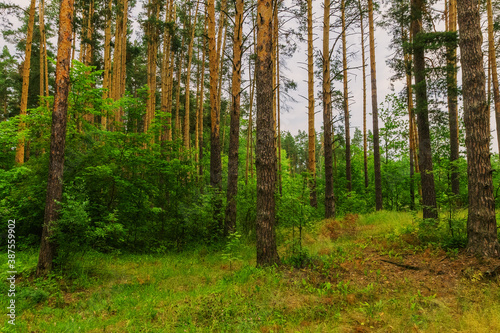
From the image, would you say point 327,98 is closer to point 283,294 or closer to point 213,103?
point 213,103

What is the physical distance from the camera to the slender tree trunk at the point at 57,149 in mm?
5316

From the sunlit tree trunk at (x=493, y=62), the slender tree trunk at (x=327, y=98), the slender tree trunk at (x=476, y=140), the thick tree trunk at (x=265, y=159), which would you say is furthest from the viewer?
the sunlit tree trunk at (x=493, y=62)

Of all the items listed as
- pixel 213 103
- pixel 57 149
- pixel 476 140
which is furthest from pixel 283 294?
pixel 213 103

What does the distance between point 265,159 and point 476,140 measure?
4340mm

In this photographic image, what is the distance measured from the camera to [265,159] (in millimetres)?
5598

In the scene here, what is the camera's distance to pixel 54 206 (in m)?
5.34

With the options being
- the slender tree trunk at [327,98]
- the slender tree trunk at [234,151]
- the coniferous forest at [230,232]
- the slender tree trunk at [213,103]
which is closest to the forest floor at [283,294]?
the coniferous forest at [230,232]

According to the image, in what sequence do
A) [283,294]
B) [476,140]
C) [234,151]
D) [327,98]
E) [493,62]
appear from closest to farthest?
[283,294]
[476,140]
[234,151]
[327,98]
[493,62]

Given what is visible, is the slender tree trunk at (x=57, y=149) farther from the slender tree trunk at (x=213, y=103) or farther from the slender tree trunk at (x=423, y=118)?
the slender tree trunk at (x=423, y=118)

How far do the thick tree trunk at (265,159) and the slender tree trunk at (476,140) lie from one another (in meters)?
4.04

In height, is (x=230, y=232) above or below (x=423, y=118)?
below

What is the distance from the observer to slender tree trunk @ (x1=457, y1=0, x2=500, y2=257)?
16.6ft

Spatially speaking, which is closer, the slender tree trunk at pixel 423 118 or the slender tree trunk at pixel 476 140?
the slender tree trunk at pixel 476 140

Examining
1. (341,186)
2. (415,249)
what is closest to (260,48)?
(415,249)
